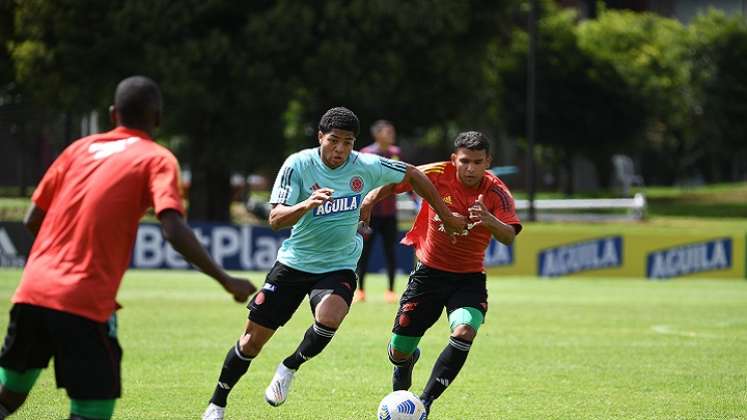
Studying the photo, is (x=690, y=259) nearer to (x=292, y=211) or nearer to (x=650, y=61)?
(x=292, y=211)

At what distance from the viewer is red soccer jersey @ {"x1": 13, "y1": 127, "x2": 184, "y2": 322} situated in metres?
5.62

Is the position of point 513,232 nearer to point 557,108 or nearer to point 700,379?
point 700,379

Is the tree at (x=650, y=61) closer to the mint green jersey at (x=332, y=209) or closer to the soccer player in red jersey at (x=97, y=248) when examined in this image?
the mint green jersey at (x=332, y=209)

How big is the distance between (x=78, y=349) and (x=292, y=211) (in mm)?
2400

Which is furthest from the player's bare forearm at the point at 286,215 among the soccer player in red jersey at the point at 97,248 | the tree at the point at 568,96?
the tree at the point at 568,96

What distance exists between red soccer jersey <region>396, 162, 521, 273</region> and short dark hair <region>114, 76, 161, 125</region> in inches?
122

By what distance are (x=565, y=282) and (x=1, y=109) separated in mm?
23199

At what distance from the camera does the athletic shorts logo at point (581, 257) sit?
2706 centimetres

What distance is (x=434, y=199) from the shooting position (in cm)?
830

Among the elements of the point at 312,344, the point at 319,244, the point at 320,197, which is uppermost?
the point at 320,197

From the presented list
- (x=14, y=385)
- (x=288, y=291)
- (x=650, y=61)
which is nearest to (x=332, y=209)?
(x=288, y=291)

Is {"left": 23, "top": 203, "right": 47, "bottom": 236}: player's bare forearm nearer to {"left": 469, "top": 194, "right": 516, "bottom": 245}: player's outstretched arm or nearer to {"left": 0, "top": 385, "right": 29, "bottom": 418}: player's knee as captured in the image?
{"left": 0, "top": 385, "right": 29, "bottom": 418}: player's knee

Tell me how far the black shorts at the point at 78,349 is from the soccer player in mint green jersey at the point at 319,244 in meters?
2.38

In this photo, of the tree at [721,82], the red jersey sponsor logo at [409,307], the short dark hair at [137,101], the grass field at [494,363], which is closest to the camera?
the short dark hair at [137,101]
